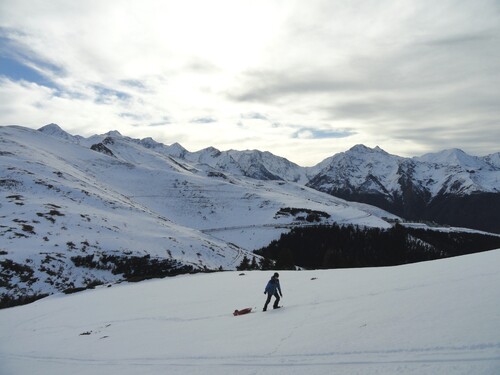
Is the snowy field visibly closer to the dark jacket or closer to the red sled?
the red sled

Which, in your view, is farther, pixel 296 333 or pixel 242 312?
pixel 242 312

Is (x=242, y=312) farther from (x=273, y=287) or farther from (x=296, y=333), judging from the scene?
(x=296, y=333)

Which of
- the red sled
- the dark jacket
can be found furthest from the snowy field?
the dark jacket

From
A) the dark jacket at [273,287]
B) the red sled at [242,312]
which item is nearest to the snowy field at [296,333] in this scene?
the red sled at [242,312]

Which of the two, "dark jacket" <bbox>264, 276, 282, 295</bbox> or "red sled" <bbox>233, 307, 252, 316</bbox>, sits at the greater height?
"dark jacket" <bbox>264, 276, 282, 295</bbox>

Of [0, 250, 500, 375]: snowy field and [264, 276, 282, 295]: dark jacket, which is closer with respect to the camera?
[0, 250, 500, 375]: snowy field

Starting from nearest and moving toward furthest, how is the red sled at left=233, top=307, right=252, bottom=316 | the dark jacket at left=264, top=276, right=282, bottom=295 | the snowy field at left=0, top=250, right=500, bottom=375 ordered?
the snowy field at left=0, top=250, right=500, bottom=375, the dark jacket at left=264, top=276, right=282, bottom=295, the red sled at left=233, top=307, right=252, bottom=316

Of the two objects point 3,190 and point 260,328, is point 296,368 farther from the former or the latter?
point 3,190

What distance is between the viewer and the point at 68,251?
2800 inches

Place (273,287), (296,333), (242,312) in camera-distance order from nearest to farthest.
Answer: (296,333)
(273,287)
(242,312)

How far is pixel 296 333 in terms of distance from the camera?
16.1 m

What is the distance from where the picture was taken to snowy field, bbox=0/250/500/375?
11109mm

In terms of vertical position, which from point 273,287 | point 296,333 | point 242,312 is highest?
point 273,287

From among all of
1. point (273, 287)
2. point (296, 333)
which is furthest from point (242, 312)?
point (296, 333)
